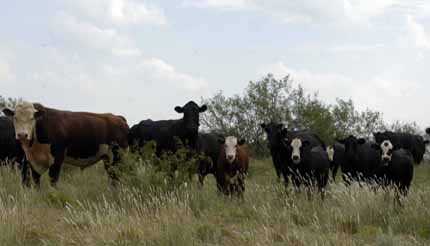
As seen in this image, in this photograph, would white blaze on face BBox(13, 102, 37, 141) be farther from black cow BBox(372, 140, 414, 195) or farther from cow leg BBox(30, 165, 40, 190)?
black cow BBox(372, 140, 414, 195)

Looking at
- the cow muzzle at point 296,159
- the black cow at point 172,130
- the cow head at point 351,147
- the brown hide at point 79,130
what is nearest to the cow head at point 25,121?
the brown hide at point 79,130

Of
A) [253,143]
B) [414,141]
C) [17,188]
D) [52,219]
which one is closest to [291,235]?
[52,219]

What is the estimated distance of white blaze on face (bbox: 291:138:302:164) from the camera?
15.4 meters

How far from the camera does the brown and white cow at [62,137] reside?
46.0 ft

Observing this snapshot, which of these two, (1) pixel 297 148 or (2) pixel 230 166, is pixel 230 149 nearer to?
(2) pixel 230 166

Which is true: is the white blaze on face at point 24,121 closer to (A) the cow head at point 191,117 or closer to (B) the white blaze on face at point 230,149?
(A) the cow head at point 191,117

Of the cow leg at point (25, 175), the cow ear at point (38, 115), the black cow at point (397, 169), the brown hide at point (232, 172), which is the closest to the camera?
the cow ear at point (38, 115)

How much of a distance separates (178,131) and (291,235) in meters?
8.41

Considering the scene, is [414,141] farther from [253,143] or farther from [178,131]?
[178,131]

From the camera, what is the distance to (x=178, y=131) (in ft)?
55.0

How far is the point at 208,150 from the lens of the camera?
1691 cm

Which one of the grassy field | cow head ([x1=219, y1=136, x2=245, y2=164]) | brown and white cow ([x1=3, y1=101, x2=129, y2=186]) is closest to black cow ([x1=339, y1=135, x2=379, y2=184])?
cow head ([x1=219, y1=136, x2=245, y2=164])

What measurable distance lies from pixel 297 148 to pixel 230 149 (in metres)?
1.52

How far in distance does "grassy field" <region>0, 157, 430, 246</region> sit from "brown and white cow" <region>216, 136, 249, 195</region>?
829 mm
